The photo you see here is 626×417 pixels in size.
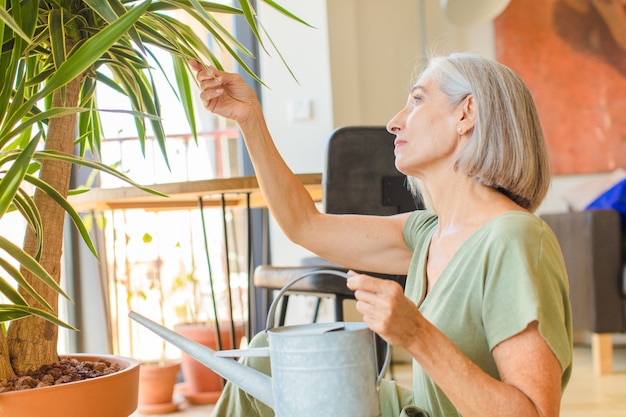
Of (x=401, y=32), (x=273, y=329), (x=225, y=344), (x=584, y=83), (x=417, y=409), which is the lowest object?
(x=225, y=344)

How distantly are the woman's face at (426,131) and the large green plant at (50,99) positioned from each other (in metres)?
0.26

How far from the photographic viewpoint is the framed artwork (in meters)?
4.32

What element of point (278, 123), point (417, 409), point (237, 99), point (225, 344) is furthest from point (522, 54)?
point (417, 409)

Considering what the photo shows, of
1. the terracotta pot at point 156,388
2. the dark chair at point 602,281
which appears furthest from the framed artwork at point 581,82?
the terracotta pot at point 156,388

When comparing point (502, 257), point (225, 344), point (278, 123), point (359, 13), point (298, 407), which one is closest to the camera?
point (298, 407)

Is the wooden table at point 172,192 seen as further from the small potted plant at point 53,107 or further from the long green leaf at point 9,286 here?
the long green leaf at point 9,286

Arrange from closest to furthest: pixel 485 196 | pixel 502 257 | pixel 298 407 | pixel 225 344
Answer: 1. pixel 298 407
2. pixel 502 257
3. pixel 485 196
4. pixel 225 344

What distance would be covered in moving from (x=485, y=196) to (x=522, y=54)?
3.25m

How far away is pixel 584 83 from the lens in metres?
4.35

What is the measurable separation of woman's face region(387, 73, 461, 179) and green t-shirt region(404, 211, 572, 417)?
0.18 m

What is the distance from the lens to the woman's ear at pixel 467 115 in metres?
1.25

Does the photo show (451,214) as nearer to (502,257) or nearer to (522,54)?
(502,257)

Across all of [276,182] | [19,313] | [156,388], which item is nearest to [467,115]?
[276,182]

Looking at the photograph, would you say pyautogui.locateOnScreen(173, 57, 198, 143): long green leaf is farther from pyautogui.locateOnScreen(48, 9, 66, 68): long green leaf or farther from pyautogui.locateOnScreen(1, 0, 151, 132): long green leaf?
pyautogui.locateOnScreen(1, 0, 151, 132): long green leaf
